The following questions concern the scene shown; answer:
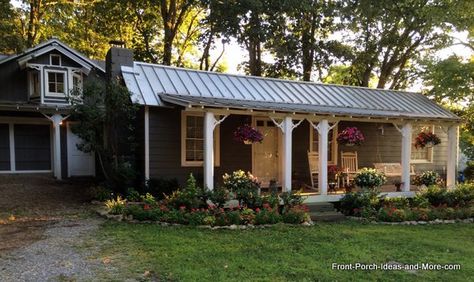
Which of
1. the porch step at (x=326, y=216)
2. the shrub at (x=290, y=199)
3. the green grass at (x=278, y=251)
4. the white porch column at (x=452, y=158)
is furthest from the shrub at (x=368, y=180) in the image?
the white porch column at (x=452, y=158)

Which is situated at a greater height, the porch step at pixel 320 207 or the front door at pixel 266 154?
the front door at pixel 266 154

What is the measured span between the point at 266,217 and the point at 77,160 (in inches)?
389

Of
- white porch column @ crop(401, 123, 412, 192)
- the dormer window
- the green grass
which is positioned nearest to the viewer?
the green grass

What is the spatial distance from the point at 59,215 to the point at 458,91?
48.9 feet

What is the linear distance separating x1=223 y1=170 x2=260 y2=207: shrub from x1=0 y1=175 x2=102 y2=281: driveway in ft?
9.50

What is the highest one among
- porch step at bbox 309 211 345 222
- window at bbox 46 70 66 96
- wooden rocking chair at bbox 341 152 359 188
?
window at bbox 46 70 66 96

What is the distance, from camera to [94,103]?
988 centimetres

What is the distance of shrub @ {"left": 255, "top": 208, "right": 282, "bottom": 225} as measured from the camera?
8000 millimetres

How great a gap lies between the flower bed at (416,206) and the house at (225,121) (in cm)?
70

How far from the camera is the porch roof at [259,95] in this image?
392 inches

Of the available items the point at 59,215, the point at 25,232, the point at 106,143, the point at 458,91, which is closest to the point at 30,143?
the point at 106,143

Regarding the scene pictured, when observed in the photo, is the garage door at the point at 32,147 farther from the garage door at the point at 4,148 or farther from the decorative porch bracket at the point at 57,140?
the decorative porch bracket at the point at 57,140

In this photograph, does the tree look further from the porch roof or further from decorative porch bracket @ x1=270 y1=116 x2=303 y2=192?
decorative porch bracket @ x1=270 y1=116 x2=303 y2=192

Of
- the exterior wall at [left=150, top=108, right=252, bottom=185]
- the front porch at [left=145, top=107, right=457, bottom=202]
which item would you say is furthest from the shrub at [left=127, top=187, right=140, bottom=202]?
the front porch at [left=145, top=107, right=457, bottom=202]
